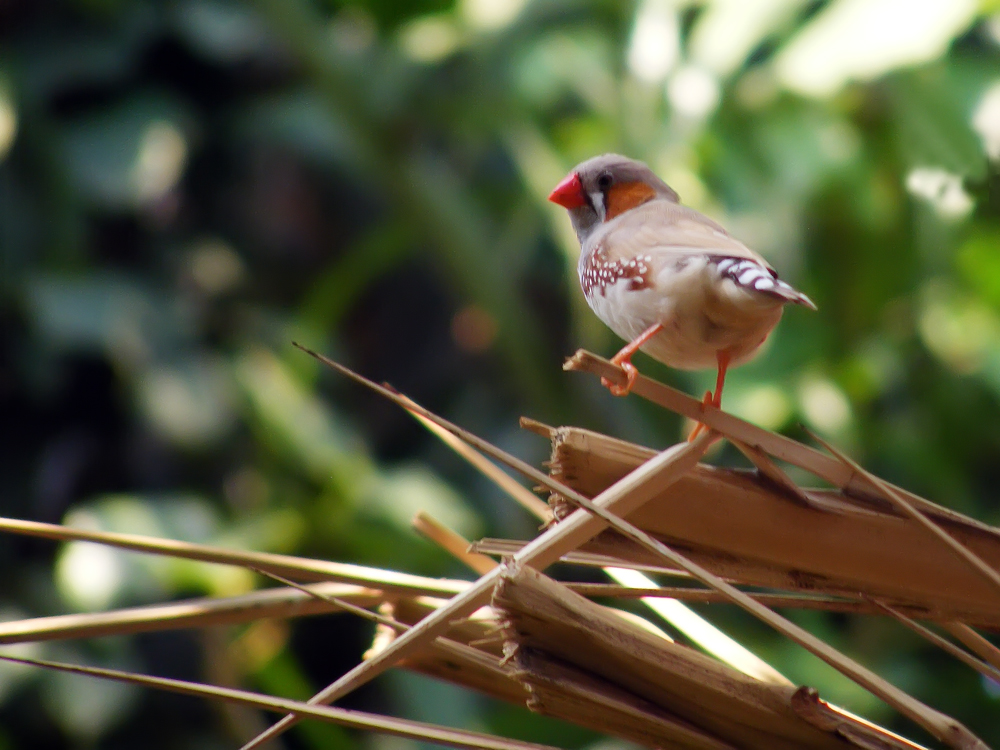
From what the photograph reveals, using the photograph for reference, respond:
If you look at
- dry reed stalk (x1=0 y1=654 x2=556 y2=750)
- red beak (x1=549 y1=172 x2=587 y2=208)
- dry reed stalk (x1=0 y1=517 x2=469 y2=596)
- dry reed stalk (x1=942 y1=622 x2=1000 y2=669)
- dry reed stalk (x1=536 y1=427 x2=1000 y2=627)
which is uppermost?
red beak (x1=549 y1=172 x2=587 y2=208)

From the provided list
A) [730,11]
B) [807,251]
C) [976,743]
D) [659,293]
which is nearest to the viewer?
[976,743]

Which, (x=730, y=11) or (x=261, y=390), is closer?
(x=730, y=11)

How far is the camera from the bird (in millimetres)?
1029

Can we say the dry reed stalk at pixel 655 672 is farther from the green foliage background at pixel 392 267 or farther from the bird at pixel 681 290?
the green foliage background at pixel 392 267

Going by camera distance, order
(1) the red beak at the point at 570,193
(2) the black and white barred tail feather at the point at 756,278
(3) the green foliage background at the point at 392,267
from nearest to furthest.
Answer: (2) the black and white barred tail feather at the point at 756,278, (1) the red beak at the point at 570,193, (3) the green foliage background at the point at 392,267

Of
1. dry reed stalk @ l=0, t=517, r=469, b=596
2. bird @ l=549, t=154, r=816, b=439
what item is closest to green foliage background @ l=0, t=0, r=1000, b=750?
bird @ l=549, t=154, r=816, b=439

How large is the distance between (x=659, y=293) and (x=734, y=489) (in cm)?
27

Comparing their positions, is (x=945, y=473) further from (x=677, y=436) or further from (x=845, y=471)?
(x=845, y=471)

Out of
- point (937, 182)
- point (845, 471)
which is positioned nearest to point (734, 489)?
point (845, 471)

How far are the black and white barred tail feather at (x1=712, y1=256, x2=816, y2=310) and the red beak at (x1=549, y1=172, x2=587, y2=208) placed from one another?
0.39 meters

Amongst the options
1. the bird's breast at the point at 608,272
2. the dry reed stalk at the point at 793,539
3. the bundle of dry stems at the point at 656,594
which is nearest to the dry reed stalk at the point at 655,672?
the bundle of dry stems at the point at 656,594

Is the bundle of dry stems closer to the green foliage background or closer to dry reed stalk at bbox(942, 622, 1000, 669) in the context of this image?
dry reed stalk at bbox(942, 622, 1000, 669)

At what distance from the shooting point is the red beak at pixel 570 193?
1.42m

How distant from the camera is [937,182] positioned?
53.2 inches
